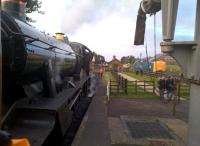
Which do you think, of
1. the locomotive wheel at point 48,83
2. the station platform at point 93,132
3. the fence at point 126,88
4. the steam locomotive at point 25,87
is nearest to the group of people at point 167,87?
the fence at point 126,88

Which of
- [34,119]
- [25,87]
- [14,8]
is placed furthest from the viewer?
[14,8]

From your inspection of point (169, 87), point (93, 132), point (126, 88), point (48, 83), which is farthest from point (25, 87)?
point (126, 88)

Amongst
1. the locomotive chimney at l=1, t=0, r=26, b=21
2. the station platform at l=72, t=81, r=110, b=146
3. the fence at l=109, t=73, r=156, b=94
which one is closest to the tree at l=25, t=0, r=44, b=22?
the fence at l=109, t=73, r=156, b=94

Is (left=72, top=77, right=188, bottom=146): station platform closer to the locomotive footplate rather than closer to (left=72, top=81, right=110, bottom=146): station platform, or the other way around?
(left=72, top=81, right=110, bottom=146): station platform

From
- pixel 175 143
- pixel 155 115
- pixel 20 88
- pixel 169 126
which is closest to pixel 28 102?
pixel 20 88

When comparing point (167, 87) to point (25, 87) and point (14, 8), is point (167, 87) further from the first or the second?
point (25, 87)

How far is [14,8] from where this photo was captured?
736cm

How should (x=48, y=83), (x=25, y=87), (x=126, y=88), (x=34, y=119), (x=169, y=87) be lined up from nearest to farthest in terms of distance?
(x=34, y=119) < (x=25, y=87) < (x=48, y=83) < (x=169, y=87) < (x=126, y=88)

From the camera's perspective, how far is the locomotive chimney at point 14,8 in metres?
7.21

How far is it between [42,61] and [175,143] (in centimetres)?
471

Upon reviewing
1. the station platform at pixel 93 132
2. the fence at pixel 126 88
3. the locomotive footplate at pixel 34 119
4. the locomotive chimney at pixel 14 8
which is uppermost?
the locomotive chimney at pixel 14 8

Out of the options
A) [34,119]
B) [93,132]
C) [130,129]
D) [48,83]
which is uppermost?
[48,83]

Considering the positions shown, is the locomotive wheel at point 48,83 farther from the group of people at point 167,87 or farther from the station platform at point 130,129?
the group of people at point 167,87

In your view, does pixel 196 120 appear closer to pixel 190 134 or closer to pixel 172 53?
pixel 190 134
